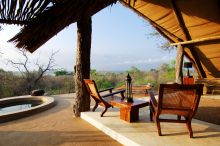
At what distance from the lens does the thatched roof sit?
4.33 feet

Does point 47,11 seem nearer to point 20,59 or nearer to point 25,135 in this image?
point 25,135

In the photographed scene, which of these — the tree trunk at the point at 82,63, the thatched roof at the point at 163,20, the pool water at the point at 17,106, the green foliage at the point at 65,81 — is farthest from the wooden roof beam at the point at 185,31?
the pool water at the point at 17,106

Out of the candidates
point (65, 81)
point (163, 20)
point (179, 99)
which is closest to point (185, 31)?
point (163, 20)

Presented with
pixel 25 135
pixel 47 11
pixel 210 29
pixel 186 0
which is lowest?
pixel 25 135

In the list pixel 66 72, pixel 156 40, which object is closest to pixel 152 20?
pixel 156 40

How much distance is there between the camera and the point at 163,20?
7.08 m

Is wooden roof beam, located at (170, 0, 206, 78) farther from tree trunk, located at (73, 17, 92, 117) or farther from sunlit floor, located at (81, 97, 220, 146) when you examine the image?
sunlit floor, located at (81, 97, 220, 146)

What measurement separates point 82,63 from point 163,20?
Answer: 3410mm

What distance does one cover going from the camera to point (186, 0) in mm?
5492

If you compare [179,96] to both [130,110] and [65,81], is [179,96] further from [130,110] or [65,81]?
[65,81]

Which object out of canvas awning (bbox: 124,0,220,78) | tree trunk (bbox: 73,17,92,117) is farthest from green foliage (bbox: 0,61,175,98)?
tree trunk (bbox: 73,17,92,117)

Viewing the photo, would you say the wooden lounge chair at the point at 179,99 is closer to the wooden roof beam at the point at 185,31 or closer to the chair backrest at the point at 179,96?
the chair backrest at the point at 179,96

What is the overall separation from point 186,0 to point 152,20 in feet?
6.68

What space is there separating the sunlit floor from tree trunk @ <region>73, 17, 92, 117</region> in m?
0.73
